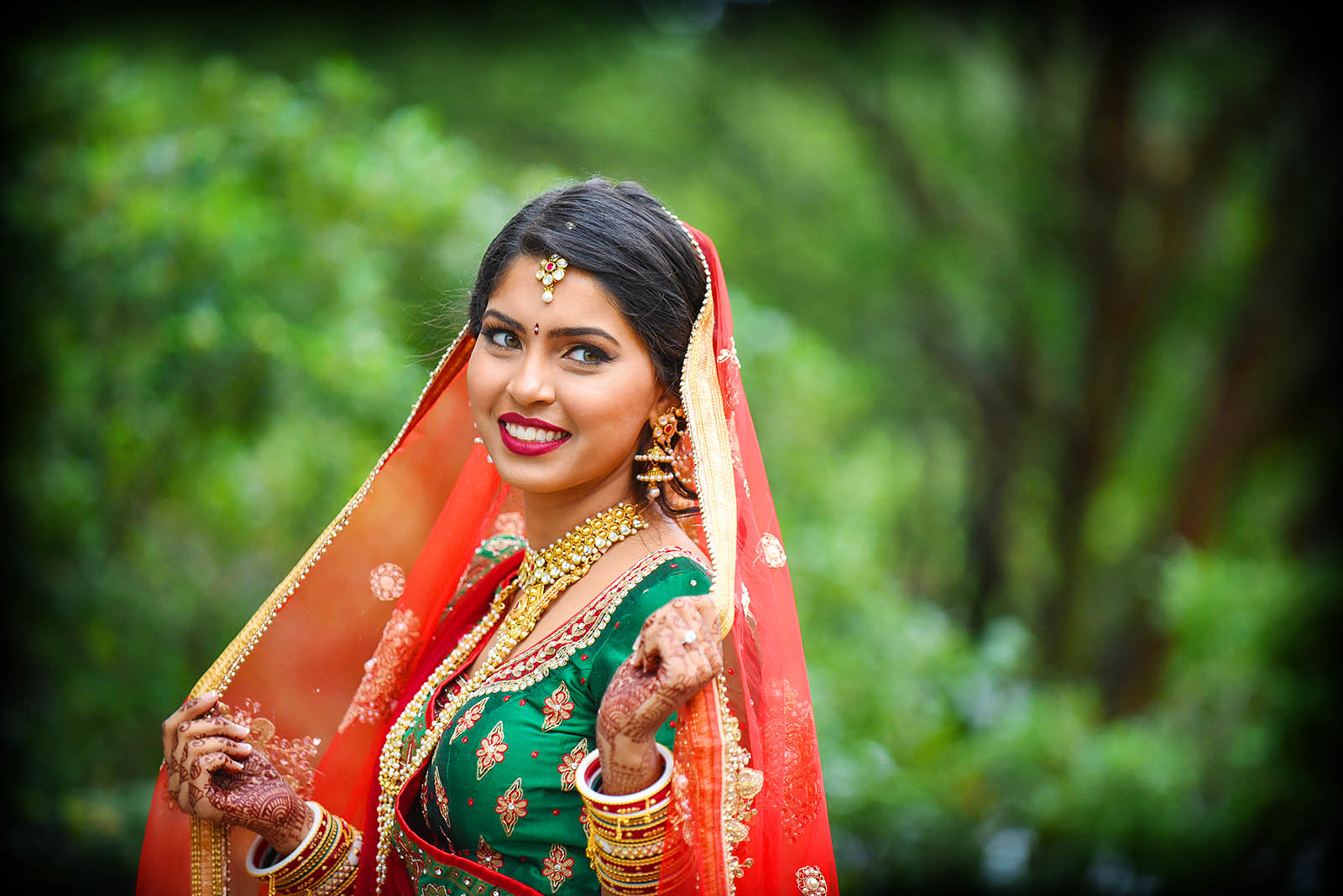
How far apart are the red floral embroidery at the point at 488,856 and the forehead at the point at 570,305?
0.81 metres

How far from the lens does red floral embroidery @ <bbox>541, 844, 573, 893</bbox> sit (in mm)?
1697

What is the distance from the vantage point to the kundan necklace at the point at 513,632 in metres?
1.90

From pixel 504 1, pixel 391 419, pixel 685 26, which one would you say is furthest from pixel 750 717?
pixel 685 26

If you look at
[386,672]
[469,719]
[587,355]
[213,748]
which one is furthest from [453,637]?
Result: [587,355]

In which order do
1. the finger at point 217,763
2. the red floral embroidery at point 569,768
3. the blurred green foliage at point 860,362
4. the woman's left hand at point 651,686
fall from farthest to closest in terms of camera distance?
the blurred green foliage at point 860,362 → the finger at point 217,763 → the red floral embroidery at point 569,768 → the woman's left hand at point 651,686

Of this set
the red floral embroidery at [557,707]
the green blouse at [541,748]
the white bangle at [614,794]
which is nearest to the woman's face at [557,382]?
the green blouse at [541,748]

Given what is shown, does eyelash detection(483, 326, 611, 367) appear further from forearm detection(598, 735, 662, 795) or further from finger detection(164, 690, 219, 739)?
finger detection(164, 690, 219, 739)

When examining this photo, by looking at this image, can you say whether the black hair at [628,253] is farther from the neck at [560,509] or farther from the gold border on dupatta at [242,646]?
the gold border on dupatta at [242,646]

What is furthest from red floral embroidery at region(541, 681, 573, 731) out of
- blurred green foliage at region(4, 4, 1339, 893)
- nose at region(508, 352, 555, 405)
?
blurred green foliage at region(4, 4, 1339, 893)

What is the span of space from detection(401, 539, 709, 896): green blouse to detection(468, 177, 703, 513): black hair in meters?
0.26

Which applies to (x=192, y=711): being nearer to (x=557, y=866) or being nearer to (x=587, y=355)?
(x=557, y=866)

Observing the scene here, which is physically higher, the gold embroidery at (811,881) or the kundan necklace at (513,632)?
the kundan necklace at (513,632)

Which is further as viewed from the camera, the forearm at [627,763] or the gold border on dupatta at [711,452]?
the gold border on dupatta at [711,452]

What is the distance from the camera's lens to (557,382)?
5.74ft
